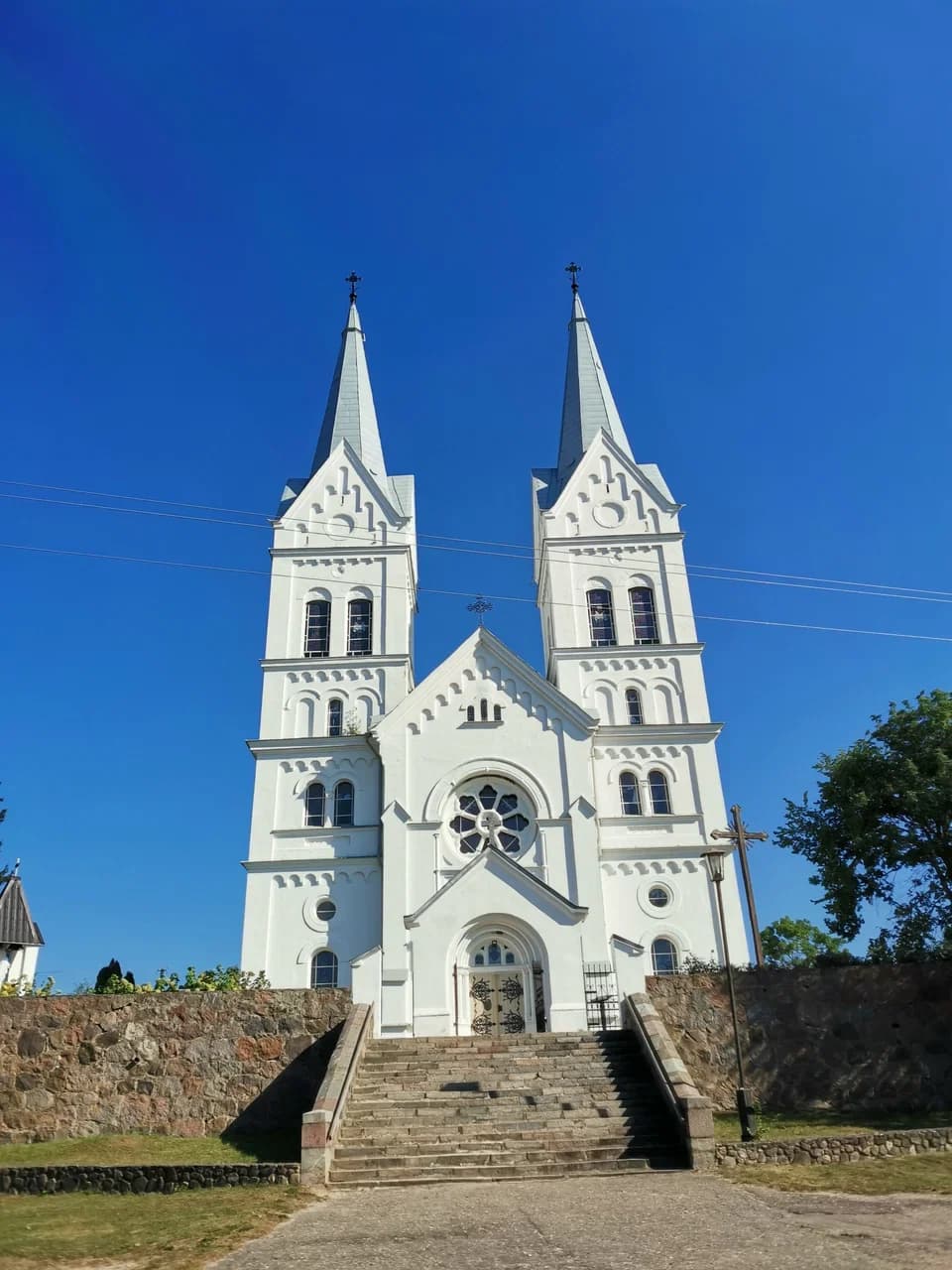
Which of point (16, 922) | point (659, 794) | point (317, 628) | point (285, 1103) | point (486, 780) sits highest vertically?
point (317, 628)

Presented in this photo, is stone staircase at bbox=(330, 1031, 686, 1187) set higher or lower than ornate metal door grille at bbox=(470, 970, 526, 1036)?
lower

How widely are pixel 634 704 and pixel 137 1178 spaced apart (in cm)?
Result: 2394

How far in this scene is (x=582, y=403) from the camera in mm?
44031

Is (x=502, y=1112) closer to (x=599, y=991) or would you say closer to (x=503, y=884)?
(x=599, y=991)

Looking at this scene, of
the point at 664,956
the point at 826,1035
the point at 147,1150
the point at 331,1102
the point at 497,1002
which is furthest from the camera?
the point at 664,956

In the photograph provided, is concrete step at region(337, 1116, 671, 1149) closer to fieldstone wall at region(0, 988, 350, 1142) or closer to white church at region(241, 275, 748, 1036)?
fieldstone wall at region(0, 988, 350, 1142)

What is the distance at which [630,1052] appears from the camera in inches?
792

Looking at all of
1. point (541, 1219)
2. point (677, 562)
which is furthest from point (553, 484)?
point (541, 1219)

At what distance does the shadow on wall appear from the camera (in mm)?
19047

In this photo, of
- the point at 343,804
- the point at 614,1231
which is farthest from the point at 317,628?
the point at 614,1231

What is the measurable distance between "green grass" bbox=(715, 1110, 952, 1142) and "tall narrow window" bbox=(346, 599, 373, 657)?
22265mm

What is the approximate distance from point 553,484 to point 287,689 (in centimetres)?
1566

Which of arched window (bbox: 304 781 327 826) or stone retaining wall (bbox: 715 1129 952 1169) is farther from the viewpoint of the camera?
arched window (bbox: 304 781 327 826)

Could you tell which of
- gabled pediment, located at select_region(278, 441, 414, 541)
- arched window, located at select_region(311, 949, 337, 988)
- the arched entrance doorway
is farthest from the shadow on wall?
gabled pediment, located at select_region(278, 441, 414, 541)
